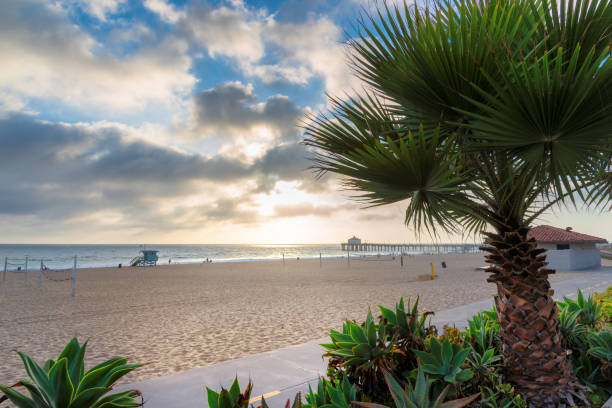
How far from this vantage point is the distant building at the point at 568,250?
1013 inches

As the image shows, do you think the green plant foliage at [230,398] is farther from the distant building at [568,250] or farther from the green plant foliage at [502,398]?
the distant building at [568,250]

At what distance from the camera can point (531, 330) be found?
321 cm

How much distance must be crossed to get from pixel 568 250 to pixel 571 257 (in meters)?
0.59

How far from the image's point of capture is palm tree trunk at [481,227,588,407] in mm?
3203

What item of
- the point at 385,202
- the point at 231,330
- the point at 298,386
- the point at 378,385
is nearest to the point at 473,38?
the point at 385,202

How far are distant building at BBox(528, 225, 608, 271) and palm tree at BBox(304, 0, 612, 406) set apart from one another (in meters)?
26.2

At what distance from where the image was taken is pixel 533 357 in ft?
10.6

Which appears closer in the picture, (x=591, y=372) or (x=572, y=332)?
(x=591, y=372)

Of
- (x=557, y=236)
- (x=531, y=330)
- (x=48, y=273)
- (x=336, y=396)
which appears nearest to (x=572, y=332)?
(x=531, y=330)

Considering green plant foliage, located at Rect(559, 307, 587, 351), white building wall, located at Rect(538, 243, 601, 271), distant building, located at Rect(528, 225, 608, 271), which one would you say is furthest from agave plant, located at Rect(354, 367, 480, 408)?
white building wall, located at Rect(538, 243, 601, 271)

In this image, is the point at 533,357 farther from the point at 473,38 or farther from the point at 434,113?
the point at 473,38

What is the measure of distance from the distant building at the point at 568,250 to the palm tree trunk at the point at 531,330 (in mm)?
26128

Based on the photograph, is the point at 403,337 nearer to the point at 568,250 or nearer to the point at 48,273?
the point at 568,250

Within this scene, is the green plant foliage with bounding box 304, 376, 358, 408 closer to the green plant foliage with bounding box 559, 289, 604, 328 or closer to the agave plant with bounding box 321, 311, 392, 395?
the agave plant with bounding box 321, 311, 392, 395
